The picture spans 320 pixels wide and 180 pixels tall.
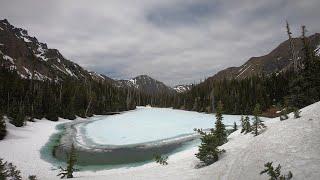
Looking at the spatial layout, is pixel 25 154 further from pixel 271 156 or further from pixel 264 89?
pixel 264 89

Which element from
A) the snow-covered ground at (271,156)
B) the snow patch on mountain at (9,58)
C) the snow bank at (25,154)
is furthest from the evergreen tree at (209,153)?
the snow patch on mountain at (9,58)

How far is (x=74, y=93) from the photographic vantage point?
97938 mm

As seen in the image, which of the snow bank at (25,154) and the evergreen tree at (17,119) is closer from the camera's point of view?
the snow bank at (25,154)

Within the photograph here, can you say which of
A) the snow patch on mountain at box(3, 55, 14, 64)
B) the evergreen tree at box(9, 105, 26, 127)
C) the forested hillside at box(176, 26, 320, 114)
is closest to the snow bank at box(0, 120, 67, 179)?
the evergreen tree at box(9, 105, 26, 127)

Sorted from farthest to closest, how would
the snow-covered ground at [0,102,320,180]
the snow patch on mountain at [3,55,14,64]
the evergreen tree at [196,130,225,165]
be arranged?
1. the snow patch on mountain at [3,55,14,64]
2. the evergreen tree at [196,130,225,165]
3. the snow-covered ground at [0,102,320,180]

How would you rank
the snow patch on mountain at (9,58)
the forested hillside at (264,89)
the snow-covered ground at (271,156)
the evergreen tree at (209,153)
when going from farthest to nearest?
1. the snow patch on mountain at (9,58)
2. the forested hillside at (264,89)
3. the evergreen tree at (209,153)
4. the snow-covered ground at (271,156)

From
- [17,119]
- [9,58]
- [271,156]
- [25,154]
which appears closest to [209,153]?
[271,156]

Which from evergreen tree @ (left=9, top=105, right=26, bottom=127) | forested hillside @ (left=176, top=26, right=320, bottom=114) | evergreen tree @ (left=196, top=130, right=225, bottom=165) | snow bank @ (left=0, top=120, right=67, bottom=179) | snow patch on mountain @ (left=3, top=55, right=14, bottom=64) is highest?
snow patch on mountain @ (left=3, top=55, right=14, bottom=64)

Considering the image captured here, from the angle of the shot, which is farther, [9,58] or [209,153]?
[9,58]

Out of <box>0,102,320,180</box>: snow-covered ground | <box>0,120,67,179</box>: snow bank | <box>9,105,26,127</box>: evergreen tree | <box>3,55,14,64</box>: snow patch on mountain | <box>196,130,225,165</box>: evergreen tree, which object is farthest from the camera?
<box>3,55,14,64</box>: snow patch on mountain

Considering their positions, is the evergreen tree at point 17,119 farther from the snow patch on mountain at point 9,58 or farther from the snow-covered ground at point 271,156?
the snow patch on mountain at point 9,58

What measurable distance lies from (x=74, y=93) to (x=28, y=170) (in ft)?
261

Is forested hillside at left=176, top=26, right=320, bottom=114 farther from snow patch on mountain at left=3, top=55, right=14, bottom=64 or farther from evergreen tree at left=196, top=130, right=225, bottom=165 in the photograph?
snow patch on mountain at left=3, top=55, right=14, bottom=64

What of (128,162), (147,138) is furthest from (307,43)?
(128,162)
